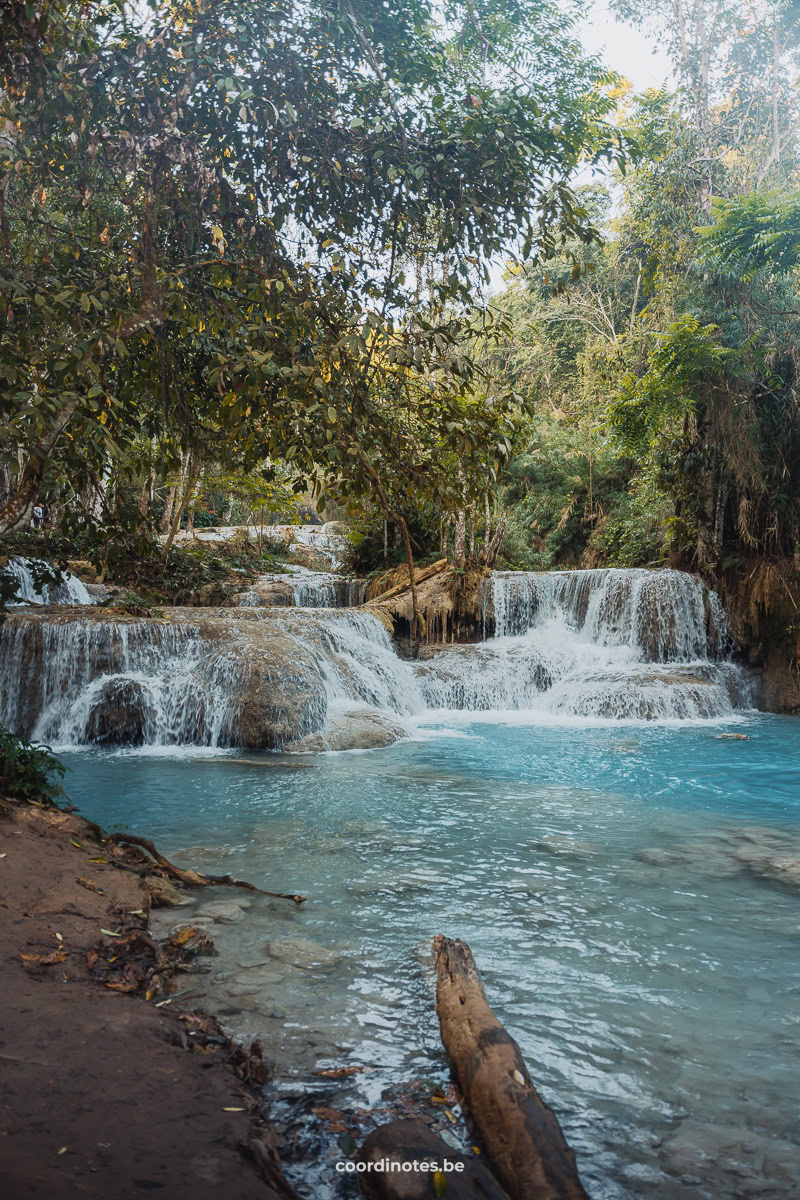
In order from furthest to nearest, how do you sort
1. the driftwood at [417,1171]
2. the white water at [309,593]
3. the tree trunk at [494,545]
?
the tree trunk at [494,545], the white water at [309,593], the driftwood at [417,1171]

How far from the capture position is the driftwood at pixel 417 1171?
187 centimetres

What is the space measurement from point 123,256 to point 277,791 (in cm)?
501

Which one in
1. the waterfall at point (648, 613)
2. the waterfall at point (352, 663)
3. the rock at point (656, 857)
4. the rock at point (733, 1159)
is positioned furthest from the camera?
the waterfall at point (648, 613)

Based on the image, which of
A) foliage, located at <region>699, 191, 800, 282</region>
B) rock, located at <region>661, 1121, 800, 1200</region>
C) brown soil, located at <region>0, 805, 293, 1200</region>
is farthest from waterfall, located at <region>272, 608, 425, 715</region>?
foliage, located at <region>699, 191, 800, 282</region>

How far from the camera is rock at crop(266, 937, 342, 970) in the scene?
3.48 m

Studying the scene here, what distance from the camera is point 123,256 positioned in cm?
412

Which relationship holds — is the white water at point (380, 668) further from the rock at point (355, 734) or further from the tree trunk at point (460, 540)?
the tree trunk at point (460, 540)

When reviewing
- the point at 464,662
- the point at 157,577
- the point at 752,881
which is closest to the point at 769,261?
the point at 464,662

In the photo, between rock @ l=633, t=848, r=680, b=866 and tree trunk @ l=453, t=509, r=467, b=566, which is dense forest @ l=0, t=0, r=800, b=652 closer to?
rock @ l=633, t=848, r=680, b=866

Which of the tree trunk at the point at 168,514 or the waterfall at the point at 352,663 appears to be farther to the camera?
the tree trunk at the point at 168,514

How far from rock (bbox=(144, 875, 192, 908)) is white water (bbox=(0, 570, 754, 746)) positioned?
5.58 m

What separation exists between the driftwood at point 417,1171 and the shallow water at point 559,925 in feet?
0.58

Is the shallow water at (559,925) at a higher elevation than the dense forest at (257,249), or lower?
lower

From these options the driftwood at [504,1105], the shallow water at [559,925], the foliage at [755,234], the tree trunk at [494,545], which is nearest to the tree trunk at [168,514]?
the tree trunk at [494,545]
